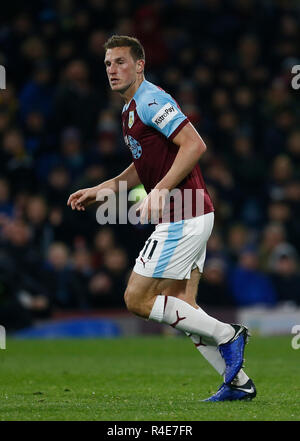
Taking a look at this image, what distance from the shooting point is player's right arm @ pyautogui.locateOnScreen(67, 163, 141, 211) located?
255 inches

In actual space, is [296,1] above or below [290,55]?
above

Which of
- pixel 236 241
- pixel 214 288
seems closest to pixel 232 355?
pixel 214 288

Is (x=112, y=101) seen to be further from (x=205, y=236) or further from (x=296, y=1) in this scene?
(x=205, y=236)

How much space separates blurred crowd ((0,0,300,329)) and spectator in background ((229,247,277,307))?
0.06ft

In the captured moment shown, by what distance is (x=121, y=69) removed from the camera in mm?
6297

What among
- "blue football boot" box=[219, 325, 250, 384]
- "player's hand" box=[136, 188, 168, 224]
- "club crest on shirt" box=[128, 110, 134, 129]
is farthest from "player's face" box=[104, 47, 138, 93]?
"blue football boot" box=[219, 325, 250, 384]

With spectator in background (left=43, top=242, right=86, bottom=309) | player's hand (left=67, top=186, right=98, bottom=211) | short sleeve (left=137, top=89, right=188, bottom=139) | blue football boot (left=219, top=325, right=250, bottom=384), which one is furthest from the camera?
spectator in background (left=43, top=242, right=86, bottom=309)

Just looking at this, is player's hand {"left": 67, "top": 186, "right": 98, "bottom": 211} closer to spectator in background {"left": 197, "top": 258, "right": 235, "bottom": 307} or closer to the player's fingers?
the player's fingers

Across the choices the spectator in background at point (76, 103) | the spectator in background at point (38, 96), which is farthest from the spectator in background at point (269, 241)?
the spectator in background at point (38, 96)

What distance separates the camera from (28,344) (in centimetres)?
1169

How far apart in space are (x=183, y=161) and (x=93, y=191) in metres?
0.90

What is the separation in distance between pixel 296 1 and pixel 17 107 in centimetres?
650

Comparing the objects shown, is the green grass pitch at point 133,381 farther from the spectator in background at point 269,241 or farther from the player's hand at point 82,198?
the spectator in background at point 269,241
